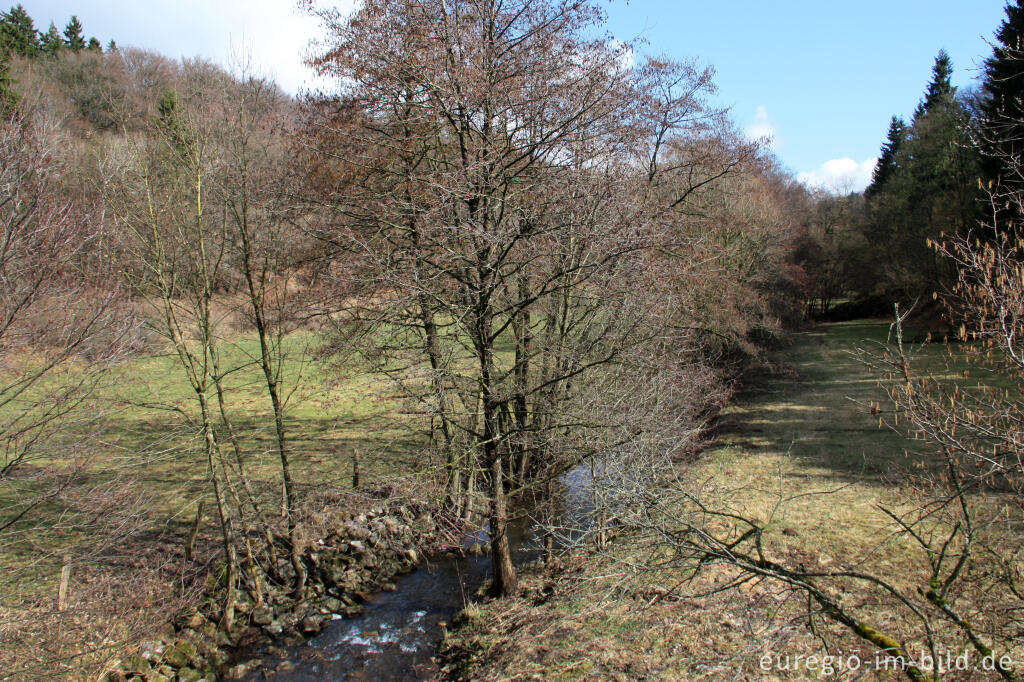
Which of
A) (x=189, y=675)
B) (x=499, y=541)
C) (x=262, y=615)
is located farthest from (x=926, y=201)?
(x=189, y=675)

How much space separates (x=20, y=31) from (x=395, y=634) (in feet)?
171

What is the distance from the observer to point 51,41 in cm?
4678

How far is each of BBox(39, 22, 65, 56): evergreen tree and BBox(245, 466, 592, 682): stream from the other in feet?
169

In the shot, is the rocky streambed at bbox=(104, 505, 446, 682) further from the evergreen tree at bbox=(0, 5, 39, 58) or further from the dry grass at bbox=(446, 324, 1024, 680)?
the evergreen tree at bbox=(0, 5, 39, 58)

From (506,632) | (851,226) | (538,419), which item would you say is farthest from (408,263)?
(851,226)

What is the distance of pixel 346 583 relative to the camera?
10.7 meters

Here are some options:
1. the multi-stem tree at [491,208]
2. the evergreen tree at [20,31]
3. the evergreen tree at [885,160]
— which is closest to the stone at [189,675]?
the multi-stem tree at [491,208]

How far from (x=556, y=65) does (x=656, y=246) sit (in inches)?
143

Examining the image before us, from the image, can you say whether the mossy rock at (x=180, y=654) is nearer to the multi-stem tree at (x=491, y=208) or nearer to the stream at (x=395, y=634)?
the stream at (x=395, y=634)

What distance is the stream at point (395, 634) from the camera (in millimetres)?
8562

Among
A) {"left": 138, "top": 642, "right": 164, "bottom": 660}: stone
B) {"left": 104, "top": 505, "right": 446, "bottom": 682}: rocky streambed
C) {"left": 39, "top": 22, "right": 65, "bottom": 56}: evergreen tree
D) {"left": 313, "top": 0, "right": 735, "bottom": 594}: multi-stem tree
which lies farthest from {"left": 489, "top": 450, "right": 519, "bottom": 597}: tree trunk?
{"left": 39, "top": 22, "right": 65, "bottom": 56}: evergreen tree

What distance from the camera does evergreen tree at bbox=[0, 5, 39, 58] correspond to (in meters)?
39.4

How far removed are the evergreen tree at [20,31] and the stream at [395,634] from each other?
41.5m


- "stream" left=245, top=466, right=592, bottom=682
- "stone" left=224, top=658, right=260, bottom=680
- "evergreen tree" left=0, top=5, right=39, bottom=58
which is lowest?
"stream" left=245, top=466, right=592, bottom=682
